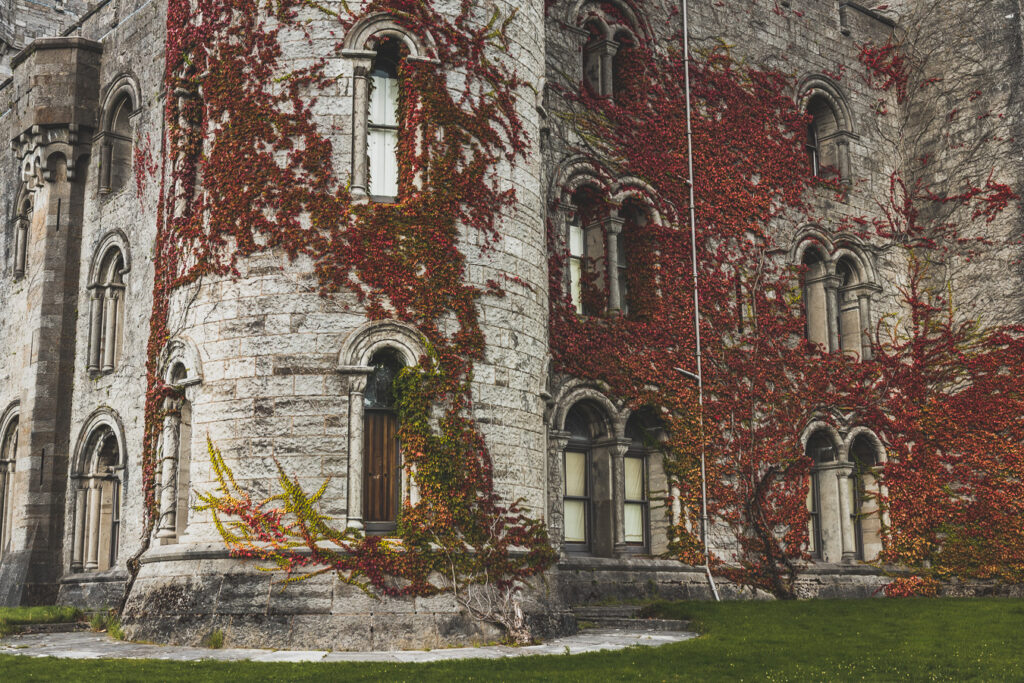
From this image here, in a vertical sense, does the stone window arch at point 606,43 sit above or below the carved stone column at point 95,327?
above

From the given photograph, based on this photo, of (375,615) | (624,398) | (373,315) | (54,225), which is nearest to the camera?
(375,615)

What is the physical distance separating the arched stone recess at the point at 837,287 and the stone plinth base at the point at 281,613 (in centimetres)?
1084

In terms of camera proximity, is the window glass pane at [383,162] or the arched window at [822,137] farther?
the arched window at [822,137]

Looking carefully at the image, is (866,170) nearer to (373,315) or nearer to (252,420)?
(373,315)

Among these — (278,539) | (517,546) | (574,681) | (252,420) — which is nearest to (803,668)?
(574,681)

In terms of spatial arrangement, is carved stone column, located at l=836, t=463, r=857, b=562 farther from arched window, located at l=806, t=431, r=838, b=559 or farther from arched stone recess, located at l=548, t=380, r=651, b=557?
arched stone recess, located at l=548, t=380, r=651, b=557

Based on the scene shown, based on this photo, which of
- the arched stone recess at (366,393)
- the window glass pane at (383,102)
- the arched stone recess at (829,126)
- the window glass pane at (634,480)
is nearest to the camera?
the arched stone recess at (366,393)

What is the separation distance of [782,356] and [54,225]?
42.8 ft

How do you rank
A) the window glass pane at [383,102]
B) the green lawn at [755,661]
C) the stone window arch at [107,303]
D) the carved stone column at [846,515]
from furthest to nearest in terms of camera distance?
the carved stone column at [846,515], the stone window arch at [107,303], the window glass pane at [383,102], the green lawn at [755,661]

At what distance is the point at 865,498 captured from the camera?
19859 mm

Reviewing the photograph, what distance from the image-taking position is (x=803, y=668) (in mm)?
9641

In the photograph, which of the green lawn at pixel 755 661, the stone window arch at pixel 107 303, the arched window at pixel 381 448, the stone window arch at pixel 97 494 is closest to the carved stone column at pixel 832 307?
the green lawn at pixel 755 661

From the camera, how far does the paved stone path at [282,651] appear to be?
10.5 meters

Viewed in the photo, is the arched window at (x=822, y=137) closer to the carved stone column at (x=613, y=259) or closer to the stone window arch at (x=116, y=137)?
A: the carved stone column at (x=613, y=259)
